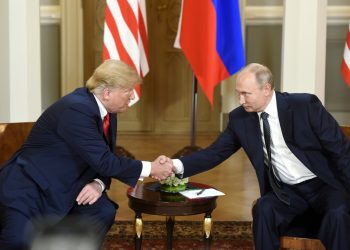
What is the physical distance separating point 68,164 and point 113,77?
1.51 feet

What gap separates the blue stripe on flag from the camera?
5.23 meters

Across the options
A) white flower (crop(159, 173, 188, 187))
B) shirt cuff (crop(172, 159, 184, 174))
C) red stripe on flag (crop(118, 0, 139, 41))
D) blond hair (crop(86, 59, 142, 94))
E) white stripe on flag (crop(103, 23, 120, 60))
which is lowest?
white flower (crop(159, 173, 188, 187))

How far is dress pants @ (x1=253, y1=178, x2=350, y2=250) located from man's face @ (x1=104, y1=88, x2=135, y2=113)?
31.2 inches

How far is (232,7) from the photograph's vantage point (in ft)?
17.1

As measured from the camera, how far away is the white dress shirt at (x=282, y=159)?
9.47 ft

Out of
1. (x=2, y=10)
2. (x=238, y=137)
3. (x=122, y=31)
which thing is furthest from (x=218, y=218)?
(x=2, y=10)

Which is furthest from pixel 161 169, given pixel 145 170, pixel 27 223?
pixel 27 223

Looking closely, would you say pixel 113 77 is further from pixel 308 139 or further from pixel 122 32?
pixel 122 32

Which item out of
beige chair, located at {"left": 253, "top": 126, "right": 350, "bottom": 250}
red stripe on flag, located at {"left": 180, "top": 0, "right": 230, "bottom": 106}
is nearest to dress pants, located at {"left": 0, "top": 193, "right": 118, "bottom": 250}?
beige chair, located at {"left": 253, "top": 126, "right": 350, "bottom": 250}

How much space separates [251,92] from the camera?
2.83m

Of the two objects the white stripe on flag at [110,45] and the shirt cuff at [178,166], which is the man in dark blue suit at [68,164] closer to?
the shirt cuff at [178,166]

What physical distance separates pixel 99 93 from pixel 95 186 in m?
0.46

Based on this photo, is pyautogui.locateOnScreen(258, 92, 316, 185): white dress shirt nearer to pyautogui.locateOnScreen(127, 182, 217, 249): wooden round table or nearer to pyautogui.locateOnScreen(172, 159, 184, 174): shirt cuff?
pyautogui.locateOnScreen(127, 182, 217, 249): wooden round table

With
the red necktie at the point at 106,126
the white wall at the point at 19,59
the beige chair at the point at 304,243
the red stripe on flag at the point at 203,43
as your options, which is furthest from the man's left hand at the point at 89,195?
the red stripe on flag at the point at 203,43
